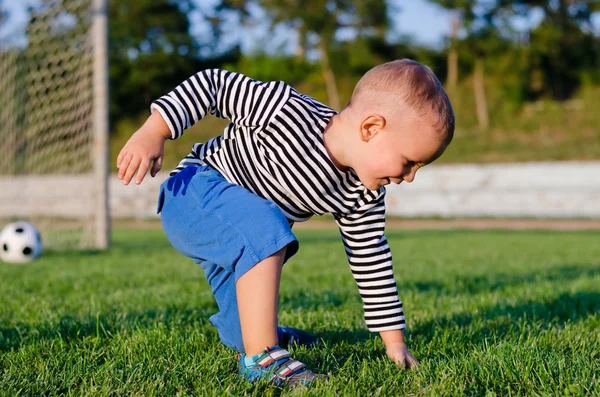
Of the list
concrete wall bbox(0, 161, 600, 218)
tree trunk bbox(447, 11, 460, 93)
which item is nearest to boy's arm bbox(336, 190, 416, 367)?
concrete wall bbox(0, 161, 600, 218)

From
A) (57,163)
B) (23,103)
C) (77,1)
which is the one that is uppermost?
(77,1)

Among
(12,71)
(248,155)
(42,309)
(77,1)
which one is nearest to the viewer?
(248,155)

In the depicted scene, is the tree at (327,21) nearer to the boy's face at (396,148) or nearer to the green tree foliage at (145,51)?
the green tree foliage at (145,51)

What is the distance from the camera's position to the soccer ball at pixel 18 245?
21.9ft

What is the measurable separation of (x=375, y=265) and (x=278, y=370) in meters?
0.65

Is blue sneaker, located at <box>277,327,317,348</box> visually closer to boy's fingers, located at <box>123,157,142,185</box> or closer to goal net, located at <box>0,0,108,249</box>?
boy's fingers, located at <box>123,157,142,185</box>

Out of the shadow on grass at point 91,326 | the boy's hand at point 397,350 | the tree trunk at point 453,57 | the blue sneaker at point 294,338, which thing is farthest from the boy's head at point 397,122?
the tree trunk at point 453,57

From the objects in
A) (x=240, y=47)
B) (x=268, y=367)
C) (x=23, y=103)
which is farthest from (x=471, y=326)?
(x=240, y=47)

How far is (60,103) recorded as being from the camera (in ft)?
31.3

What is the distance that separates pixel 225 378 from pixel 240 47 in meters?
35.4

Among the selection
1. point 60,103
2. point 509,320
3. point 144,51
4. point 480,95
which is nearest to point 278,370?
point 509,320

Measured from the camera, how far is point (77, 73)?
904 cm

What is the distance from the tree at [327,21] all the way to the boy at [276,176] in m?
31.8

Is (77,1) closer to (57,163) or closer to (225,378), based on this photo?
(57,163)
